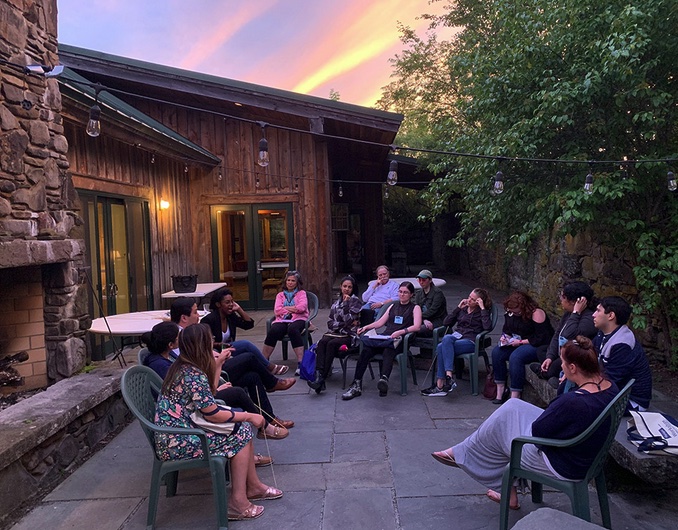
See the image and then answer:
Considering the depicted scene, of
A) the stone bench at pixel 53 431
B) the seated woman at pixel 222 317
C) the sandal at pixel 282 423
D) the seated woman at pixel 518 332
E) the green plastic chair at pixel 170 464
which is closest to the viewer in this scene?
A: the green plastic chair at pixel 170 464

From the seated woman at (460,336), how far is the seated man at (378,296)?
871 mm

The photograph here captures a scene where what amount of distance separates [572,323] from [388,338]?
1.71 meters

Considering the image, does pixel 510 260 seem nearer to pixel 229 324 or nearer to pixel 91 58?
pixel 229 324

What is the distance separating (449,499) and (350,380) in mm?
2613

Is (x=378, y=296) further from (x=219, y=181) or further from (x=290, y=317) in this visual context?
(x=219, y=181)

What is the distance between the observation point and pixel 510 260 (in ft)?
37.6

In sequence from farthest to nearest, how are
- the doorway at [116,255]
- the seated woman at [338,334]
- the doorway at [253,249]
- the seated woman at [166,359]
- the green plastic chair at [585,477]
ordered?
the doorway at [253,249], the doorway at [116,255], the seated woman at [338,334], the seated woman at [166,359], the green plastic chair at [585,477]

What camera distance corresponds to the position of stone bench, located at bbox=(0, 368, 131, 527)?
120 inches

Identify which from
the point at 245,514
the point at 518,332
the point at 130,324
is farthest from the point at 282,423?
the point at 518,332

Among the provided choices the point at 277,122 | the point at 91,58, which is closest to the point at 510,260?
the point at 277,122

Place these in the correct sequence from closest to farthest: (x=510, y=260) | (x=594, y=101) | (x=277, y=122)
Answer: (x=594, y=101)
(x=277, y=122)
(x=510, y=260)

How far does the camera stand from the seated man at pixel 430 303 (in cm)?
575

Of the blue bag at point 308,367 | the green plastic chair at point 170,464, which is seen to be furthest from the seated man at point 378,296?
the green plastic chair at point 170,464

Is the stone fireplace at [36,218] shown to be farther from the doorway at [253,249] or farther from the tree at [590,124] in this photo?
the doorway at [253,249]
